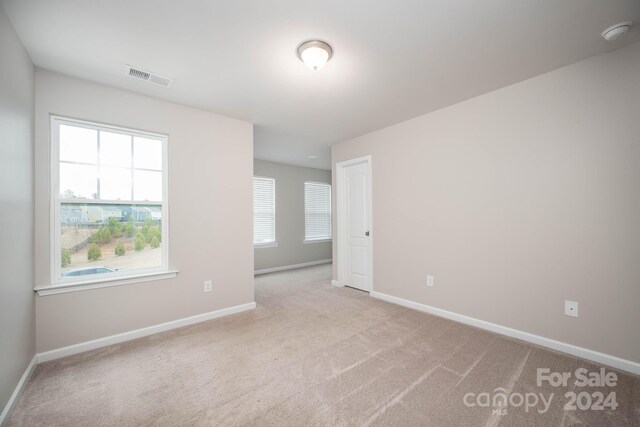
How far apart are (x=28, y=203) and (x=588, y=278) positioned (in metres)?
4.70

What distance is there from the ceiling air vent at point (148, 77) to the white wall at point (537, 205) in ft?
9.46

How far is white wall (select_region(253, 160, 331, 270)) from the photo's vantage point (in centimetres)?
598

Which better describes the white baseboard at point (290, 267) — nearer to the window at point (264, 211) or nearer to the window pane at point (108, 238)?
the window at point (264, 211)

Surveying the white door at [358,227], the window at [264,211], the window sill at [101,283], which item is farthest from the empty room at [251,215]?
the window at [264,211]

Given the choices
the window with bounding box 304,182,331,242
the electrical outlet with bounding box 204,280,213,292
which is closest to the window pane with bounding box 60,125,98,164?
the electrical outlet with bounding box 204,280,213,292

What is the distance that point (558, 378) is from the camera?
1.95 metres

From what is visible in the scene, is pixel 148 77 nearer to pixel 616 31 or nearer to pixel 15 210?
pixel 15 210

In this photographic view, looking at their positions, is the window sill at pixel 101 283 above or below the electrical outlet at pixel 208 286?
above

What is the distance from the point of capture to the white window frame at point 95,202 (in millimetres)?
2318

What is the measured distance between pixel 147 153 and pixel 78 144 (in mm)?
558

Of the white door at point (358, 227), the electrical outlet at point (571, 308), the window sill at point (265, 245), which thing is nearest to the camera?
the electrical outlet at point (571, 308)

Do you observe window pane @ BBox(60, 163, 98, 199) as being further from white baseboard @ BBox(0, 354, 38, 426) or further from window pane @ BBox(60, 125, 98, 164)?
white baseboard @ BBox(0, 354, 38, 426)

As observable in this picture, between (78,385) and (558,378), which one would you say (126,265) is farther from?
(558,378)

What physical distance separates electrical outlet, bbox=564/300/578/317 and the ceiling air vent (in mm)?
4211
